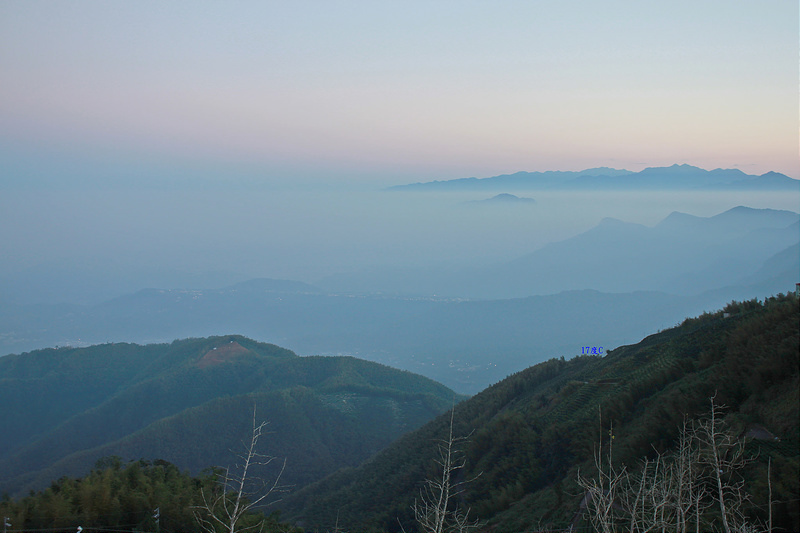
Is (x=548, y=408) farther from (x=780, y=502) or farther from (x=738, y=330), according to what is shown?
(x=780, y=502)

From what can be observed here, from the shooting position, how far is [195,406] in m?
94.8

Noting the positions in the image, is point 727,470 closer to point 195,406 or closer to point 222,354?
point 195,406

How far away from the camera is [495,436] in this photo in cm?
3092

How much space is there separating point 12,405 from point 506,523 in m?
117

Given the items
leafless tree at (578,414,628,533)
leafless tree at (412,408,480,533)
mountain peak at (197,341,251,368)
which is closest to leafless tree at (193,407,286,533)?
leafless tree at (412,408,480,533)

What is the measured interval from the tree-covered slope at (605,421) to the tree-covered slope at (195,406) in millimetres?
32942

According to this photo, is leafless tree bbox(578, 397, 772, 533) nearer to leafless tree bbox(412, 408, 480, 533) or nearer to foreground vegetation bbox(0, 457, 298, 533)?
leafless tree bbox(412, 408, 480, 533)

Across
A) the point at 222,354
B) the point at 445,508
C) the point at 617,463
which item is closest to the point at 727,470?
the point at 617,463

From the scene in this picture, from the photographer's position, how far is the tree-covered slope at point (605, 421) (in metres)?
16.9

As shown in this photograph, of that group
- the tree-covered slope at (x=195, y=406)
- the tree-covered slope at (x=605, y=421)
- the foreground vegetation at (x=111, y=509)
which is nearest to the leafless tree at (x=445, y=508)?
the tree-covered slope at (x=605, y=421)

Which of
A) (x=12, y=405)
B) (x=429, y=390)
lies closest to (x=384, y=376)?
(x=429, y=390)

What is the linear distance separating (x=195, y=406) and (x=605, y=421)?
279 ft

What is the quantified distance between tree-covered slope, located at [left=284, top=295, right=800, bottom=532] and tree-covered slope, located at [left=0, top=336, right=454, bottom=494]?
32.9 meters

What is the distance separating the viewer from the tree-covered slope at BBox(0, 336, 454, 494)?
7362 centimetres
